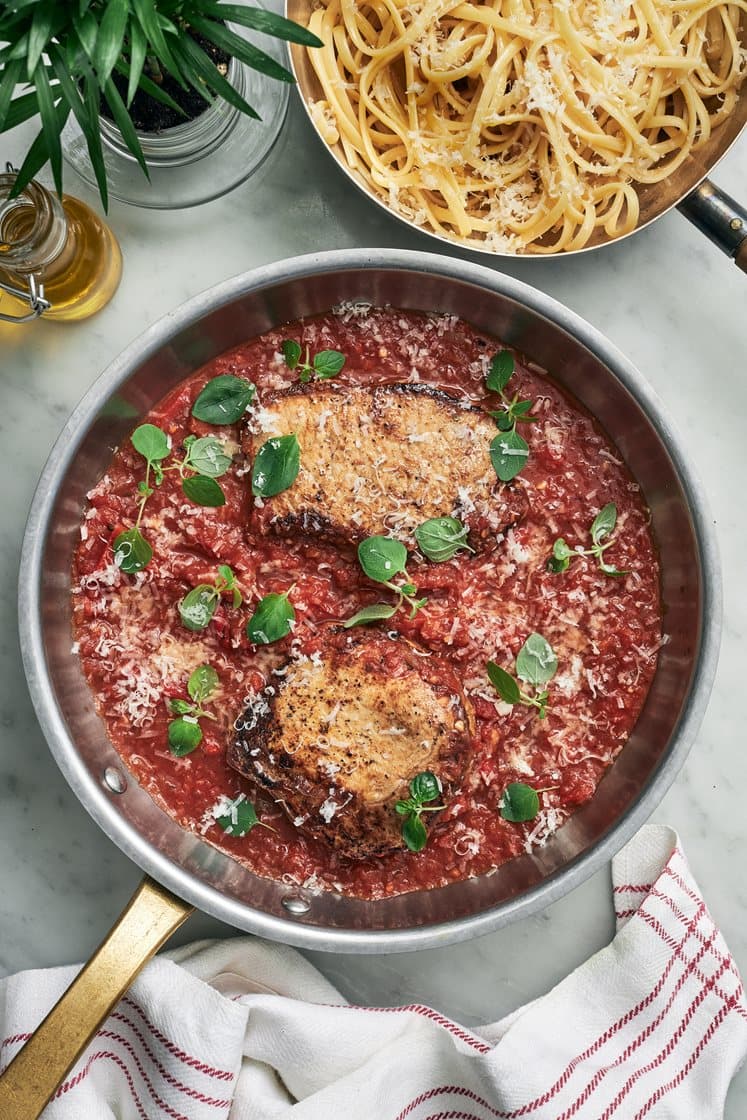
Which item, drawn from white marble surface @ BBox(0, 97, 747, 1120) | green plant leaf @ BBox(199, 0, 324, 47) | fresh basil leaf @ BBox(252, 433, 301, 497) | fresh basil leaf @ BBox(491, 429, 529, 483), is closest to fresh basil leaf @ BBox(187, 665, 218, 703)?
fresh basil leaf @ BBox(252, 433, 301, 497)

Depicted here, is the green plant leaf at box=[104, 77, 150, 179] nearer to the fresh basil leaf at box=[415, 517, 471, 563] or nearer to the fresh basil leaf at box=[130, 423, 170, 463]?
the fresh basil leaf at box=[130, 423, 170, 463]

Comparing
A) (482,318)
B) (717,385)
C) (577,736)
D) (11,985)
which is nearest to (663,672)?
(577,736)

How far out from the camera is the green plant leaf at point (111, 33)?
9.95 ft

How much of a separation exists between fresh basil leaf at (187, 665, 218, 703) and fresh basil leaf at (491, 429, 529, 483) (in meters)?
1.43

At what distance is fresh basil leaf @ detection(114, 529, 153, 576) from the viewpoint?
4.18m

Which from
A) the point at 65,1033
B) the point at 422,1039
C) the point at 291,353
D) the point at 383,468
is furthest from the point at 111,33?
the point at 422,1039

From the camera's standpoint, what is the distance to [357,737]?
4.10m

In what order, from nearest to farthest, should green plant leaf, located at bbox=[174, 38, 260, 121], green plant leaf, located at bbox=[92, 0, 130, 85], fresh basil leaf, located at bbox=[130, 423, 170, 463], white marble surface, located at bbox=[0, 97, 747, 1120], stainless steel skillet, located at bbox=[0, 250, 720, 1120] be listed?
1. green plant leaf, located at bbox=[92, 0, 130, 85]
2. green plant leaf, located at bbox=[174, 38, 260, 121]
3. stainless steel skillet, located at bbox=[0, 250, 720, 1120]
4. fresh basil leaf, located at bbox=[130, 423, 170, 463]
5. white marble surface, located at bbox=[0, 97, 747, 1120]

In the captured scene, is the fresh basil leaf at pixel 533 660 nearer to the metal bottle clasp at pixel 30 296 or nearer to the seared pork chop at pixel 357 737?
the seared pork chop at pixel 357 737

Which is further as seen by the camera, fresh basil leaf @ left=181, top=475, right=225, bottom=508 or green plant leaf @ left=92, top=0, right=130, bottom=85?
fresh basil leaf @ left=181, top=475, right=225, bottom=508

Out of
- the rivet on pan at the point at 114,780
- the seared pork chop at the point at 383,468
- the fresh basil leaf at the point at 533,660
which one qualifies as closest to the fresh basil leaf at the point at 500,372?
the seared pork chop at the point at 383,468

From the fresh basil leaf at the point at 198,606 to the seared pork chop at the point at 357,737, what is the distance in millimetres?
432

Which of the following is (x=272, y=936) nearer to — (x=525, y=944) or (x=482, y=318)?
(x=525, y=944)

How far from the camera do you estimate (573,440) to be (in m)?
4.40
